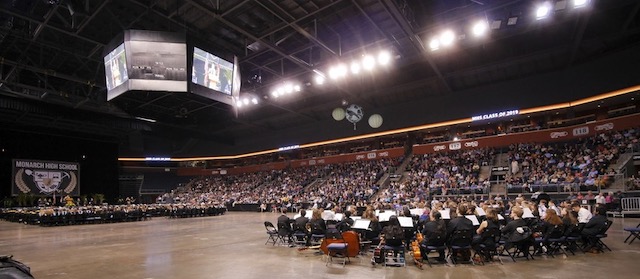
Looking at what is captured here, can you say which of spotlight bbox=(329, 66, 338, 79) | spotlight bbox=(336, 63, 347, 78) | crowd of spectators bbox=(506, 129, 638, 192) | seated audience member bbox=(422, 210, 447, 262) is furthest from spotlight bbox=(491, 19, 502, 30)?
seated audience member bbox=(422, 210, 447, 262)

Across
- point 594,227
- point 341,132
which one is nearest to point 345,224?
point 594,227

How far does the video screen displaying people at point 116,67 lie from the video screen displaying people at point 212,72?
2.11m

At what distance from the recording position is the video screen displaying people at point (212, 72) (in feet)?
38.8

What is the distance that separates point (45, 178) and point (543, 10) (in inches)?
1446

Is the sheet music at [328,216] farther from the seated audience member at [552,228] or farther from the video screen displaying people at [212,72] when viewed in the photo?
the video screen displaying people at [212,72]

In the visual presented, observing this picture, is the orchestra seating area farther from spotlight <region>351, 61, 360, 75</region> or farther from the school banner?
spotlight <region>351, 61, 360, 75</region>

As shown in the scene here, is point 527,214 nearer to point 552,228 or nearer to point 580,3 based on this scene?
point 552,228

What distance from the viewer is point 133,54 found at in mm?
11070

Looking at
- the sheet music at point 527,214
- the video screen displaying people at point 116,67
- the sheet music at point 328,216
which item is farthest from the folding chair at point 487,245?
the video screen displaying people at point 116,67

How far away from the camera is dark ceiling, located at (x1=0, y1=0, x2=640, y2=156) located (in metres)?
13.1

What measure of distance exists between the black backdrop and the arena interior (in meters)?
0.15

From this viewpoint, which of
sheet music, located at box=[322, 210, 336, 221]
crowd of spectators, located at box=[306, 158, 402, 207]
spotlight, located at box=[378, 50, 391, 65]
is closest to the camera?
sheet music, located at box=[322, 210, 336, 221]

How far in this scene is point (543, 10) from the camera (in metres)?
12.8

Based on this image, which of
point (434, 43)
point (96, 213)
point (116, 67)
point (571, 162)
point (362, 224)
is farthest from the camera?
point (96, 213)
